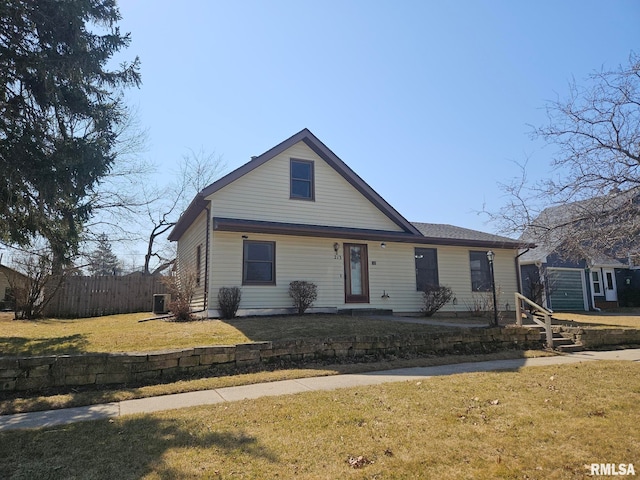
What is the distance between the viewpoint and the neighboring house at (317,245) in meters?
12.0

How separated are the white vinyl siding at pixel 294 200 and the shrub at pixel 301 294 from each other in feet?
7.21

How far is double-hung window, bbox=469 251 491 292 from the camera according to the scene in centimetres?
1559

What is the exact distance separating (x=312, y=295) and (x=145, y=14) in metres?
8.78

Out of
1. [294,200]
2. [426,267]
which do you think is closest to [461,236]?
[426,267]

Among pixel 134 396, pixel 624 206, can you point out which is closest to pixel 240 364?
pixel 134 396

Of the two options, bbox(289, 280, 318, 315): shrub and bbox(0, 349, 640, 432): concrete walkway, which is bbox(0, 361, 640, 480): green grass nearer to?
bbox(0, 349, 640, 432): concrete walkway

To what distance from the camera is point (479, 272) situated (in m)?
15.8

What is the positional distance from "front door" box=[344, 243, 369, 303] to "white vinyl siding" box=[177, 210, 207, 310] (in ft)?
15.4

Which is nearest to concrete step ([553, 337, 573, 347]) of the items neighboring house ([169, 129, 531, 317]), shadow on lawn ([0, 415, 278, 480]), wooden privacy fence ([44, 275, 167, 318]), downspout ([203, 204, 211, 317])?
neighboring house ([169, 129, 531, 317])

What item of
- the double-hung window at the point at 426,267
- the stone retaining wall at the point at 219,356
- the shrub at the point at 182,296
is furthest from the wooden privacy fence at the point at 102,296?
the double-hung window at the point at 426,267

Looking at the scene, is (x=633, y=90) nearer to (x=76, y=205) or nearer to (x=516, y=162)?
(x=516, y=162)

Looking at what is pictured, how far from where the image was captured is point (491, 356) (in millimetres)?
8531

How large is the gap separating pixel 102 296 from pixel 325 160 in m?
10.9

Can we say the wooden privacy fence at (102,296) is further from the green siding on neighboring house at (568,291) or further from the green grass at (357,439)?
the green siding on neighboring house at (568,291)
